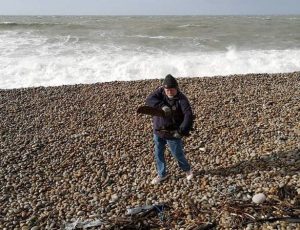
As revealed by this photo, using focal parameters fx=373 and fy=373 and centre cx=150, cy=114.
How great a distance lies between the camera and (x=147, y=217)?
5.04m

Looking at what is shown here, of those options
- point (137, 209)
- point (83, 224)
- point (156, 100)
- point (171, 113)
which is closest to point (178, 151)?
point (171, 113)

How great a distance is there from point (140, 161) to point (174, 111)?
1962mm

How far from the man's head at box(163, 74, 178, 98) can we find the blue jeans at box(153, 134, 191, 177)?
76 centimetres

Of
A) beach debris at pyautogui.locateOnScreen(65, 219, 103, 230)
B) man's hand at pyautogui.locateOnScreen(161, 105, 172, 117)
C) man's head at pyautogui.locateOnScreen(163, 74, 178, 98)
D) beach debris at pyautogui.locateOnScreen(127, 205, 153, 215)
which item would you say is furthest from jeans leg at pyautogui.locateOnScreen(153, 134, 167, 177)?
beach debris at pyautogui.locateOnScreen(65, 219, 103, 230)

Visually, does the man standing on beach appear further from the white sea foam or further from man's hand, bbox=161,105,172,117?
the white sea foam

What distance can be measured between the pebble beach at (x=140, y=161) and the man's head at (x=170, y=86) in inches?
60.3

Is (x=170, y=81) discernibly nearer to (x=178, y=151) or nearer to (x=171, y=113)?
(x=171, y=113)

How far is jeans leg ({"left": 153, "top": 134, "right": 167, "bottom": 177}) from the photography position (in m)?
5.79

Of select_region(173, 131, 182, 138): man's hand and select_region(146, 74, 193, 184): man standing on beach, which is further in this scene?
select_region(173, 131, 182, 138): man's hand

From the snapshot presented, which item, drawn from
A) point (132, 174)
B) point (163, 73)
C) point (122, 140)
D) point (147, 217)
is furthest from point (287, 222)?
point (163, 73)

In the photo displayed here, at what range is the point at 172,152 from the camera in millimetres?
5812

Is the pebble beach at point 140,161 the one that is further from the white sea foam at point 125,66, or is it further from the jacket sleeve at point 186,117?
the white sea foam at point 125,66

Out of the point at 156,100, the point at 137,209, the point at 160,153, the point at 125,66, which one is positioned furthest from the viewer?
the point at 125,66

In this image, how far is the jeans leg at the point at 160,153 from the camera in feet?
19.0
